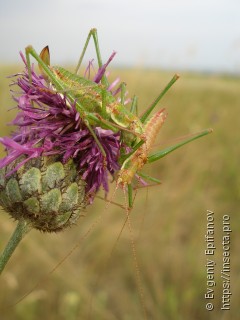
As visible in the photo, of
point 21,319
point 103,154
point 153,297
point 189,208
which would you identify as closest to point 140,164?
point 103,154

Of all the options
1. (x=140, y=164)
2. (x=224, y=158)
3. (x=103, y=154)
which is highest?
(x=103, y=154)

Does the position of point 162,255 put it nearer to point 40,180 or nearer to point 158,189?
point 158,189

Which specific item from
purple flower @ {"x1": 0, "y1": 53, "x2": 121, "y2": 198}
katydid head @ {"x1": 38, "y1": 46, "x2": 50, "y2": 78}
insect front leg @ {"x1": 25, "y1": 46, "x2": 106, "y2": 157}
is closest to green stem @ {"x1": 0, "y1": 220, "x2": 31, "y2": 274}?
purple flower @ {"x1": 0, "y1": 53, "x2": 121, "y2": 198}

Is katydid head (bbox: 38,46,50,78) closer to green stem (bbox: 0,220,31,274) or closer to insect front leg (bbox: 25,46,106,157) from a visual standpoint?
insect front leg (bbox: 25,46,106,157)

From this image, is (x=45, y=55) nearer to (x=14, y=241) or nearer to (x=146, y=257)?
(x=14, y=241)

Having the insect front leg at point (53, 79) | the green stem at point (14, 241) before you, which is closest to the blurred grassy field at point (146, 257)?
the green stem at point (14, 241)
